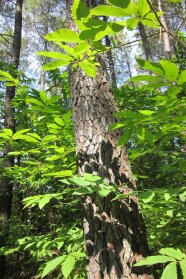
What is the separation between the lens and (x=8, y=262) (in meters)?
7.16

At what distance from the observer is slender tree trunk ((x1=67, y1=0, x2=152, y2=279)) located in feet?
5.52

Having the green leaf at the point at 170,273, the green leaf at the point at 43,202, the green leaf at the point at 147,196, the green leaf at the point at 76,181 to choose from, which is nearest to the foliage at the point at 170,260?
the green leaf at the point at 170,273

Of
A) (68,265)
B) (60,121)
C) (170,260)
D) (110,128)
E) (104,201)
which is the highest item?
(60,121)

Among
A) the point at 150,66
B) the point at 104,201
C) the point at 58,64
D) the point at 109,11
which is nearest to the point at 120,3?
the point at 109,11

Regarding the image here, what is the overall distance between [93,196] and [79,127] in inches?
21.3

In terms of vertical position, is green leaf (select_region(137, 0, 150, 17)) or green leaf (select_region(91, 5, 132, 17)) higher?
green leaf (select_region(137, 0, 150, 17))

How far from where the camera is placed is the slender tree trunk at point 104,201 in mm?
1683

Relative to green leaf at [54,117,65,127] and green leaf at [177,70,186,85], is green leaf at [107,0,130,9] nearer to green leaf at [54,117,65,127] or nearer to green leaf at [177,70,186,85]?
green leaf at [177,70,186,85]

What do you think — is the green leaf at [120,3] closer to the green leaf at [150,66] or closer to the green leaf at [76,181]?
the green leaf at [150,66]

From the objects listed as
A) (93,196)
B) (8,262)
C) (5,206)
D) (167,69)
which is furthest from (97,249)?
(8,262)

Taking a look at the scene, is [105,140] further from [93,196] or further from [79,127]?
[93,196]

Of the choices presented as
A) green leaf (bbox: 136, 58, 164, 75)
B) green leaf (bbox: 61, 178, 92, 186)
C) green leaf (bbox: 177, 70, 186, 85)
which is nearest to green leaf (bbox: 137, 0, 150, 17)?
green leaf (bbox: 136, 58, 164, 75)

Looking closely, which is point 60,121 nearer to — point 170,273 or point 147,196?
point 147,196

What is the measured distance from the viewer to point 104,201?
1778 millimetres
